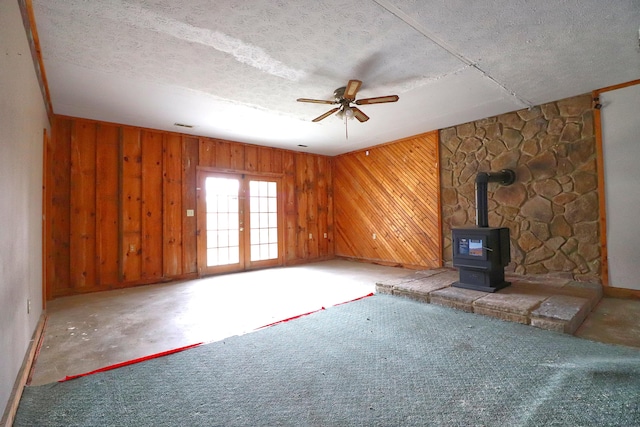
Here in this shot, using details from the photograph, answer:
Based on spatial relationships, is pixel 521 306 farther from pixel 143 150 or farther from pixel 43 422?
pixel 143 150

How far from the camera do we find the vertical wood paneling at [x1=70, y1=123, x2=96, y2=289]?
434 cm

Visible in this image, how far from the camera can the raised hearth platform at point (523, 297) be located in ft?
8.79

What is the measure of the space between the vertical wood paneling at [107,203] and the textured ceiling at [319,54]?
0.44 m

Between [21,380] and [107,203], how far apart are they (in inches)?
135

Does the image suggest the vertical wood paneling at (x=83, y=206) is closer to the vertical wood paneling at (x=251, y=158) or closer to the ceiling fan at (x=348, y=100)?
the vertical wood paneling at (x=251, y=158)

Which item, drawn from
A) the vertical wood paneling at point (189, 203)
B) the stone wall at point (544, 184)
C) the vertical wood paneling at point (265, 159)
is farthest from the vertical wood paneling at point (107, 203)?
the stone wall at point (544, 184)

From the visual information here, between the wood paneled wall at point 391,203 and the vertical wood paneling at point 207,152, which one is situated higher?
the vertical wood paneling at point 207,152

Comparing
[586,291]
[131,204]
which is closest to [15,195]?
[131,204]

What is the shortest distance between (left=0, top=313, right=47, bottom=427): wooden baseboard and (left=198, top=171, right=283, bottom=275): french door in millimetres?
2869

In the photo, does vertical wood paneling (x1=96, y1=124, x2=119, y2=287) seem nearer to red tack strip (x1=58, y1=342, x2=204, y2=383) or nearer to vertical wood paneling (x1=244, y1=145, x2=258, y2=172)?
vertical wood paneling (x1=244, y1=145, x2=258, y2=172)

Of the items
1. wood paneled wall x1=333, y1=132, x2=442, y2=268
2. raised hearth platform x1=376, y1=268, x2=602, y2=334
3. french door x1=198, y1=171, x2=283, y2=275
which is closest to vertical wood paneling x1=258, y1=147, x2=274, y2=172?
french door x1=198, y1=171, x2=283, y2=275

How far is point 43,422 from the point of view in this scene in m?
1.54

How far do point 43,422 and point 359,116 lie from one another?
3774 mm

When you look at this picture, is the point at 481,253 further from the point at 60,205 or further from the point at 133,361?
the point at 60,205
